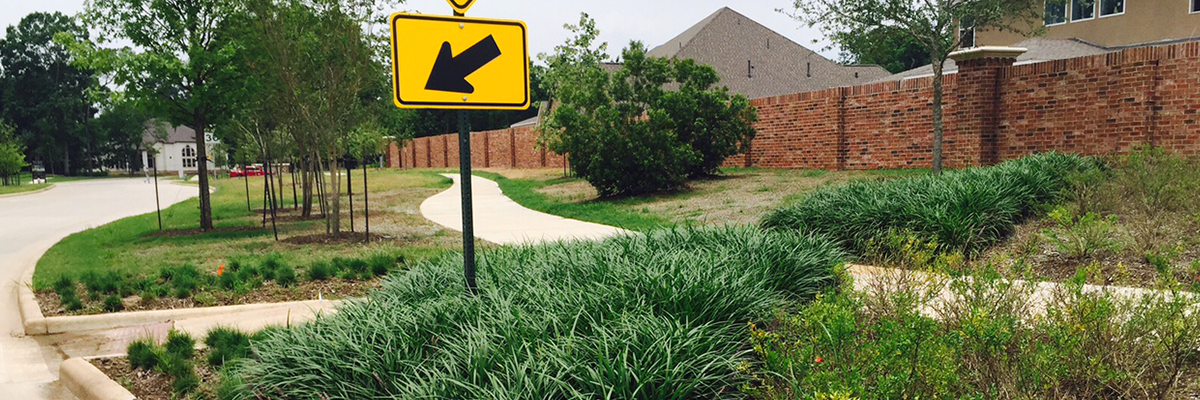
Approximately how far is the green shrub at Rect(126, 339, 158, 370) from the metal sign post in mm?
2374

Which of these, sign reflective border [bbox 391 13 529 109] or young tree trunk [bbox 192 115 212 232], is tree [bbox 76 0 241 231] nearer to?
young tree trunk [bbox 192 115 212 232]

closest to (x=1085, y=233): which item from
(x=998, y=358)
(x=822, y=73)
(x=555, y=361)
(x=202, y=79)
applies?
(x=998, y=358)

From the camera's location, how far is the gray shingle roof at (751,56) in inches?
1442

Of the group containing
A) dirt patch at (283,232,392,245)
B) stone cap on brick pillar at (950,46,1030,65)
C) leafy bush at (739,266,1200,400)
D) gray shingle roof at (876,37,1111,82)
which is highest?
gray shingle roof at (876,37,1111,82)

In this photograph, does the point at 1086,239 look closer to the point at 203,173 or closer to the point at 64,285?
the point at 64,285

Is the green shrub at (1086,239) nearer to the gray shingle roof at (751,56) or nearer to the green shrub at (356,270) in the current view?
the green shrub at (356,270)

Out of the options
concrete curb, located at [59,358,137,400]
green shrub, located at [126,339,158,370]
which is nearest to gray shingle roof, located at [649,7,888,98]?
green shrub, located at [126,339,158,370]

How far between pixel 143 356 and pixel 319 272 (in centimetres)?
295

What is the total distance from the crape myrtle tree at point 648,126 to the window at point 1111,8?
17758mm

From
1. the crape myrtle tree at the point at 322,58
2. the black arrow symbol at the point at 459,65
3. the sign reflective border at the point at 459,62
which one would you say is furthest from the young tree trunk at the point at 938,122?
the black arrow symbol at the point at 459,65

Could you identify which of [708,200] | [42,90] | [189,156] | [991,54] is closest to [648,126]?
[708,200]

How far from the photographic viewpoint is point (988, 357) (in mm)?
3154

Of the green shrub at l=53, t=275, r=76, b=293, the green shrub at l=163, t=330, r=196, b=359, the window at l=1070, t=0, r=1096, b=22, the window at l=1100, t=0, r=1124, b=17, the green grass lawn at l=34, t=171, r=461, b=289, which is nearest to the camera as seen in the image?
the green shrub at l=163, t=330, r=196, b=359

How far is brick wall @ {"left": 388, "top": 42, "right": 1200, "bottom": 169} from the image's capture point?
12.5 m
